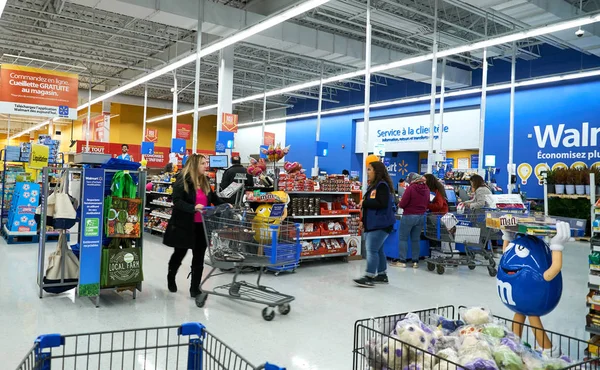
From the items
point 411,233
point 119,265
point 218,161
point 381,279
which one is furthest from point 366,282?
point 218,161

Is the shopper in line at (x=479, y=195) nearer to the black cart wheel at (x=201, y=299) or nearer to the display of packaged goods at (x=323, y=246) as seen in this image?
the display of packaged goods at (x=323, y=246)

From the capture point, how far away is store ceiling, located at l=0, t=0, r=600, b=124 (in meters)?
10.9

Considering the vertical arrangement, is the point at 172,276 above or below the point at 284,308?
above

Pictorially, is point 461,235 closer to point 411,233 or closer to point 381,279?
point 411,233

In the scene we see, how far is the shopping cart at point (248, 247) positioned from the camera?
14.4 ft

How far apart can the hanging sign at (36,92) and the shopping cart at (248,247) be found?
419 inches

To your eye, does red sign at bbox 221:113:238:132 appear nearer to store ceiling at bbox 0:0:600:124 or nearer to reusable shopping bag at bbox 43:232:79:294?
store ceiling at bbox 0:0:600:124

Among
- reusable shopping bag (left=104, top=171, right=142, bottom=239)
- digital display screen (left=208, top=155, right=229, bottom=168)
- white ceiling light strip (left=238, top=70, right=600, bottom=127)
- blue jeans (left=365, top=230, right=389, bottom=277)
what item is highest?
white ceiling light strip (left=238, top=70, right=600, bottom=127)

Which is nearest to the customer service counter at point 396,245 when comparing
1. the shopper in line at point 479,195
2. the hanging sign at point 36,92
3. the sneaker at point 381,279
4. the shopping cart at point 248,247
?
the shopper in line at point 479,195

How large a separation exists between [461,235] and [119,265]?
4.81 meters

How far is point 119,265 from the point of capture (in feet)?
15.1

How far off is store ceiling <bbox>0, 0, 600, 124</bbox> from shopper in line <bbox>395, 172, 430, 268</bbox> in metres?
5.00

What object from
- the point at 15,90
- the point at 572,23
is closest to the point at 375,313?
the point at 572,23

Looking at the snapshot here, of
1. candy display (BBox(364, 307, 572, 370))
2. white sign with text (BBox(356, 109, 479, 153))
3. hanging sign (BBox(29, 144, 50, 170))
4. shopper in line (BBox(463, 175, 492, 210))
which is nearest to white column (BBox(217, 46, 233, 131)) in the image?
hanging sign (BBox(29, 144, 50, 170))
